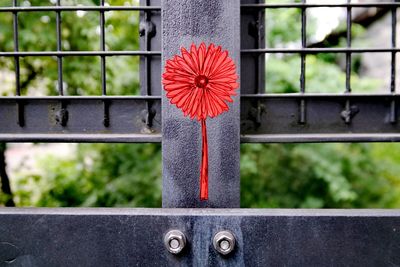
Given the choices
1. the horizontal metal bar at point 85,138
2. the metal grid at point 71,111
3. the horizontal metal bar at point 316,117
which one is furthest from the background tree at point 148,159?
the horizontal metal bar at point 316,117

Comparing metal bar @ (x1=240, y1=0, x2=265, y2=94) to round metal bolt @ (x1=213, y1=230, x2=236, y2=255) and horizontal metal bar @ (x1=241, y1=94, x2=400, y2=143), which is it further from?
round metal bolt @ (x1=213, y1=230, x2=236, y2=255)

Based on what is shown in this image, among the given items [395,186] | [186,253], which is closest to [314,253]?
[186,253]

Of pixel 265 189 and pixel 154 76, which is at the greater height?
pixel 154 76

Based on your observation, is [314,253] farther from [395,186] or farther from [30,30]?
[395,186]

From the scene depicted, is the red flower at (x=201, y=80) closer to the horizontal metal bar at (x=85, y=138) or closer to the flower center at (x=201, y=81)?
the flower center at (x=201, y=81)

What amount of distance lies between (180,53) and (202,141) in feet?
1.43

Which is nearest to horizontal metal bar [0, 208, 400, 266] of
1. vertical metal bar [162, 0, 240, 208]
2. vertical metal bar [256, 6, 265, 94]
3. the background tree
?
vertical metal bar [162, 0, 240, 208]

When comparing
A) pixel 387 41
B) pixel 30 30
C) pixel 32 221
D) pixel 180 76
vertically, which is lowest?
pixel 32 221

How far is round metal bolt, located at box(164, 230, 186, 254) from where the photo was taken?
5.75 feet

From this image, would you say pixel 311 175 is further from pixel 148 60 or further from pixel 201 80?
pixel 201 80

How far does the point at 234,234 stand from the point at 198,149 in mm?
431

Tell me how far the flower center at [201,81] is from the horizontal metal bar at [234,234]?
58 cm

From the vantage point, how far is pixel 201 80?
1.76m

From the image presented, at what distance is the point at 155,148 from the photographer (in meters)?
4.20
